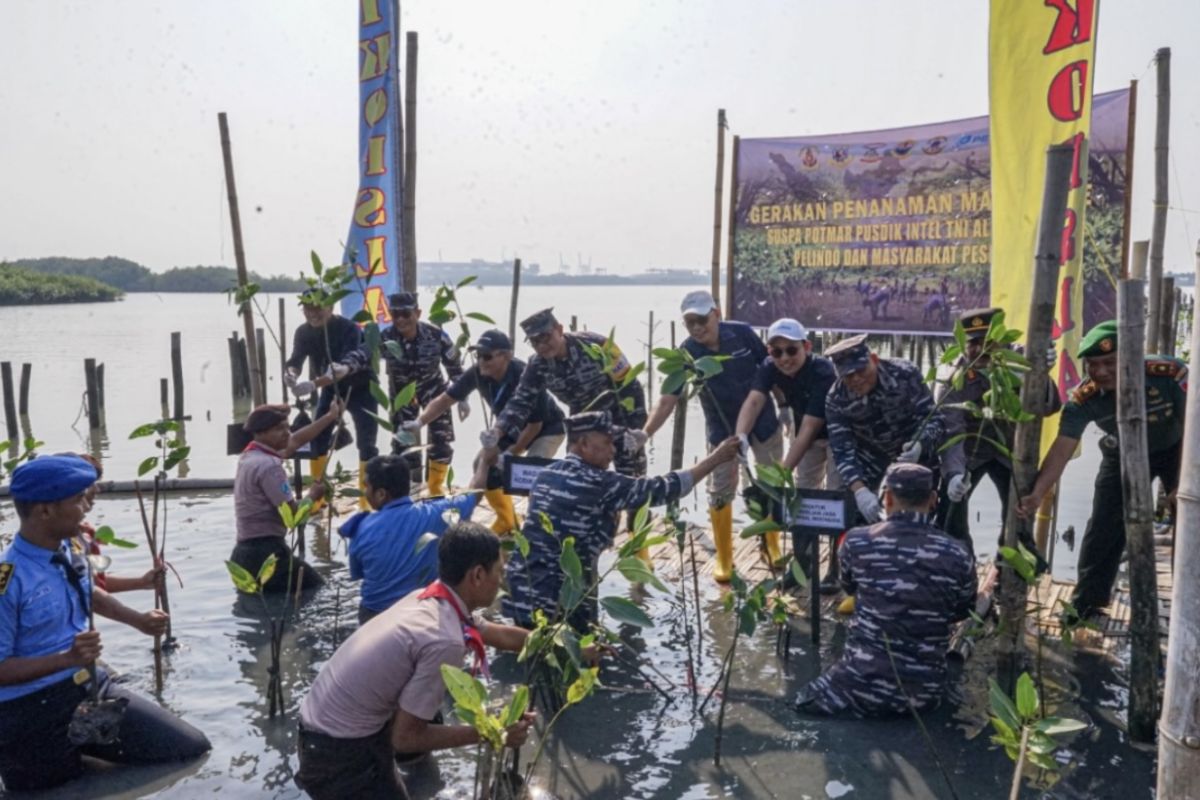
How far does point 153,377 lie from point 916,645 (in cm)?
2787

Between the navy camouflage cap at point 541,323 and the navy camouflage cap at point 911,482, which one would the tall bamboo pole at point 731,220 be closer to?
the navy camouflage cap at point 541,323

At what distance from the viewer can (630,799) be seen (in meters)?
4.00

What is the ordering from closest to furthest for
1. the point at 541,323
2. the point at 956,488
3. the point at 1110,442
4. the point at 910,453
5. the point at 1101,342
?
the point at 1101,342, the point at 910,453, the point at 956,488, the point at 1110,442, the point at 541,323

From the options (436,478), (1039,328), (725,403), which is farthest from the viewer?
(436,478)

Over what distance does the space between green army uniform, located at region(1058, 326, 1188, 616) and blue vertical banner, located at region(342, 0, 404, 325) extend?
6.01 m

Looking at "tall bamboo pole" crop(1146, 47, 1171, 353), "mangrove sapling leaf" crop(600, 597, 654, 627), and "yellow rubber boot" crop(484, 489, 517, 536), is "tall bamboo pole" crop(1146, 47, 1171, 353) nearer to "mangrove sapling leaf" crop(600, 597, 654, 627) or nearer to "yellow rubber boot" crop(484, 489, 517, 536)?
"yellow rubber boot" crop(484, 489, 517, 536)

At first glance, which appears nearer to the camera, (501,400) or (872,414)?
(872,414)

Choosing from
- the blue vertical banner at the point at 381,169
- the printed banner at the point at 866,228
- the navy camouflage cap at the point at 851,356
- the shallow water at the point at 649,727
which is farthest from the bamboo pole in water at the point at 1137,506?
the blue vertical banner at the point at 381,169

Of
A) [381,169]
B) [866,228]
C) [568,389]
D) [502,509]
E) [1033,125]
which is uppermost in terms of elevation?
[381,169]

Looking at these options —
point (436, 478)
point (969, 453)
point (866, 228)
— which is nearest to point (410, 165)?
point (436, 478)

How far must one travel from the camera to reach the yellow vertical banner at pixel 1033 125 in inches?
228

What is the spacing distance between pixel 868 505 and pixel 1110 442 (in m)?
1.31

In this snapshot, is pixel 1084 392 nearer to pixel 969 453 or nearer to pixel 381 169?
pixel 969 453

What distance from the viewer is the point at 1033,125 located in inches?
233
